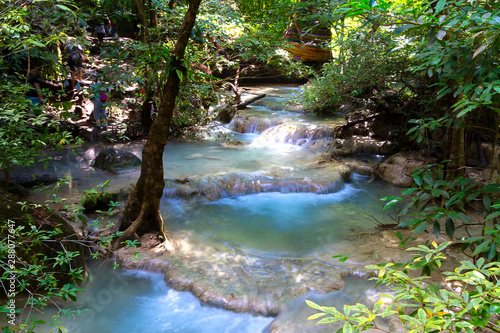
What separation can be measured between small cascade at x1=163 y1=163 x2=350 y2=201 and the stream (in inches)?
0.9

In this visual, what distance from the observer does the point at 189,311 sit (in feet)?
13.3

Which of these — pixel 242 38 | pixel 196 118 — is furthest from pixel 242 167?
pixel 242 38

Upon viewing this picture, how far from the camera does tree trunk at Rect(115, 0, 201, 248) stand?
402cm

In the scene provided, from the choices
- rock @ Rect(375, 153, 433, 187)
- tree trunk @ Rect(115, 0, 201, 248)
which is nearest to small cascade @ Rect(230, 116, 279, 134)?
rock @ Rect(375, 153, 433, 187)

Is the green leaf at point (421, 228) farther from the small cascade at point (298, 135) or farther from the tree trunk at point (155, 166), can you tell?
the small cascade at point (298, 135)

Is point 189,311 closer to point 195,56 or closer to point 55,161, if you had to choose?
point 195,56

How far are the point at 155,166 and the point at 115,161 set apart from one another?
4235mm

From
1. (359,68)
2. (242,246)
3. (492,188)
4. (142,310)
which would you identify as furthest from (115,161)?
(492,188)

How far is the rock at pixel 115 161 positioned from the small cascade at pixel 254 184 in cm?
173

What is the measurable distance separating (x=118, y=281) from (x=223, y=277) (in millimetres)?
1457

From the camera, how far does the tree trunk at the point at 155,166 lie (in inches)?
158

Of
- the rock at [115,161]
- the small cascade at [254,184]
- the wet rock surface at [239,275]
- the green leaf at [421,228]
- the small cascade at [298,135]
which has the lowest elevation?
the wet rock surface at [239,275]

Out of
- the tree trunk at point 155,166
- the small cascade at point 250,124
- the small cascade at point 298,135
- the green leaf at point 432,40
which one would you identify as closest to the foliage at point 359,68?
the small cascade at point 298,135

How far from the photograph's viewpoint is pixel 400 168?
843 cm
